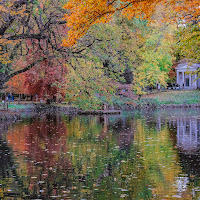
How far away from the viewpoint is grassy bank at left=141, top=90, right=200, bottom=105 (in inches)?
2220

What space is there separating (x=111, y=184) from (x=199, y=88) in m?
65.6

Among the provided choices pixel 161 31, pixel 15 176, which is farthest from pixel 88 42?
pixel 161 31

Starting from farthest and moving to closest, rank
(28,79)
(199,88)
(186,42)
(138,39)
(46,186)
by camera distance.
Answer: (199,88), (138,39), (28,79), (186,42), (46,186)

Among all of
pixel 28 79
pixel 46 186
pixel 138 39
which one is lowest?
pixel 46 186

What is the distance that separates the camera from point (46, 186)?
354 inches

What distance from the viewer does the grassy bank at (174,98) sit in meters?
56.4

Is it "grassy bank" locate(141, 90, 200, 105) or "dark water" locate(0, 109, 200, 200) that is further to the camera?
"grassy bank" locate(141, 90, 200, 105)

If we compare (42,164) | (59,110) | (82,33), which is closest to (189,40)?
(82,33)

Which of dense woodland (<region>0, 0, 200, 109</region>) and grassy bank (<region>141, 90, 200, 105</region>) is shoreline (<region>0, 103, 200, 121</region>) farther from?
dense woodland (<region>0, 0, 200, 109</region>)

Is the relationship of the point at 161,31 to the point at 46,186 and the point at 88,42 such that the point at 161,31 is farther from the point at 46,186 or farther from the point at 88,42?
the point at 46,186

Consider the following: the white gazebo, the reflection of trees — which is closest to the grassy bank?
the white gazebo

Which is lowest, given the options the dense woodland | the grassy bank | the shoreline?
the shoreline

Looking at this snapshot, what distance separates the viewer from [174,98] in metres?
60.8

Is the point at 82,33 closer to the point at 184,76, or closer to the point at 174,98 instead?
the point at 174,98
